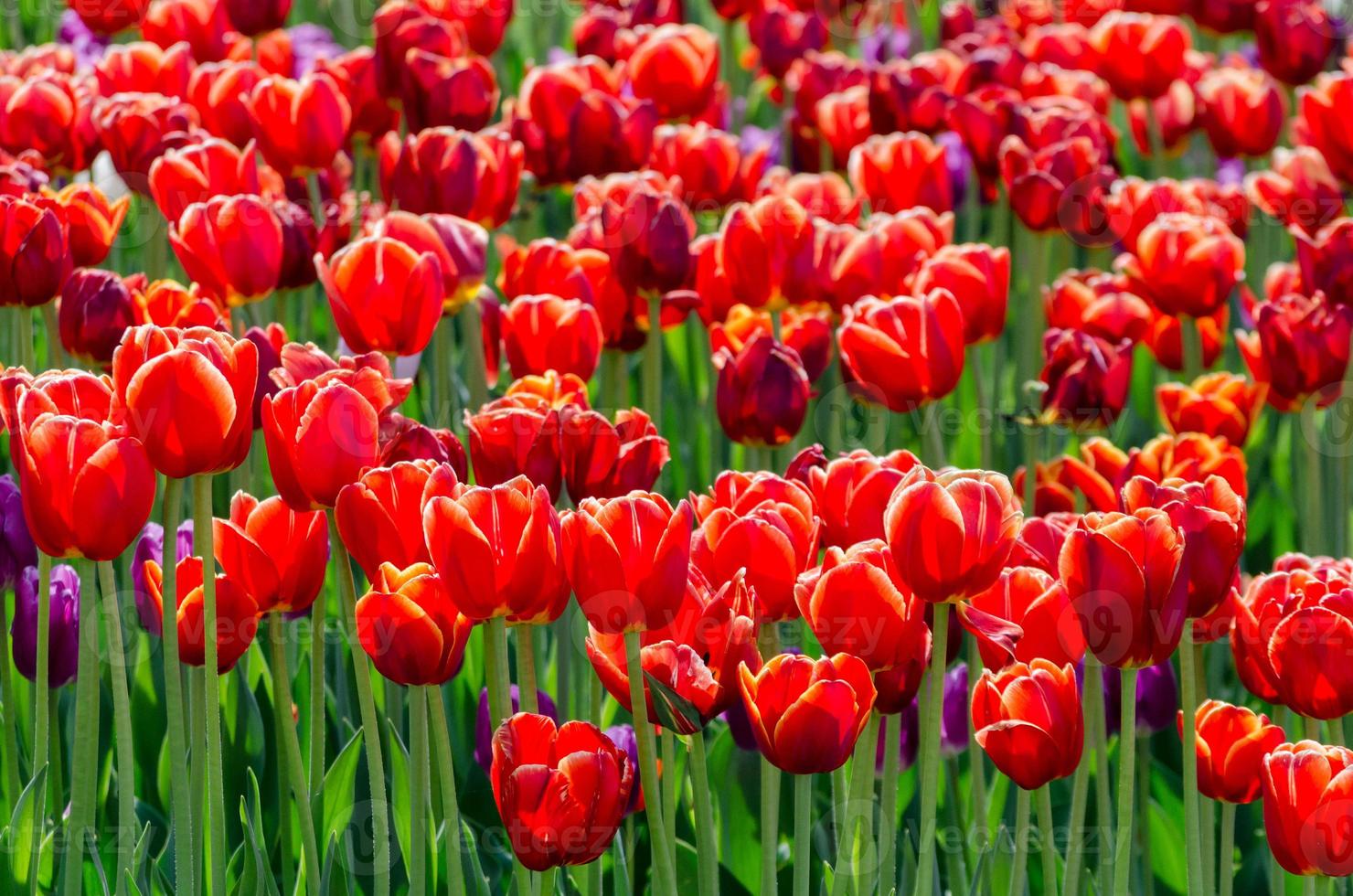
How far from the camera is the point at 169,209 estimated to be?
2.80 meters

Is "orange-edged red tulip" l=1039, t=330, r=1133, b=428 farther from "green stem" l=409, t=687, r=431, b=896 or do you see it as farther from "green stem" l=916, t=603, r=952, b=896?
"green stem" l=409, t=687, r=431, b=896

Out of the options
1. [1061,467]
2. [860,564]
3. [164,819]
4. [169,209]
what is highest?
[169,209]

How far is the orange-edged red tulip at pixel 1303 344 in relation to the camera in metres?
2.80

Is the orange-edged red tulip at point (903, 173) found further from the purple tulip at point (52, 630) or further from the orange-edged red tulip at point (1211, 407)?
the purple tulip at point (52, 630)

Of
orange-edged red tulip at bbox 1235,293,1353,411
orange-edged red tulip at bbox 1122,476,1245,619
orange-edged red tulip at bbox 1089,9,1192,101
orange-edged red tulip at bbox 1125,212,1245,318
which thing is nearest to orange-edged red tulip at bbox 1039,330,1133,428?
orange-edged red tulip at bbox 1235,293,1353,411

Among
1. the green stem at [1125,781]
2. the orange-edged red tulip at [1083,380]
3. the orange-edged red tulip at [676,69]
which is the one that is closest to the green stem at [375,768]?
the green stem at [1125,781]

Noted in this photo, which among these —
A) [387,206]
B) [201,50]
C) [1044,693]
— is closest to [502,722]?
[1044,693]

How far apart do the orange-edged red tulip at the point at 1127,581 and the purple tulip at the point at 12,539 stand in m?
1.30

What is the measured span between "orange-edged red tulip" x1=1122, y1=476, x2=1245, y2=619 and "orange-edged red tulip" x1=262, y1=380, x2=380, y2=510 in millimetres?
817

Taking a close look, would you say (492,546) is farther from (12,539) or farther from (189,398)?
(12,539)

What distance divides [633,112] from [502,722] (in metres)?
2.08

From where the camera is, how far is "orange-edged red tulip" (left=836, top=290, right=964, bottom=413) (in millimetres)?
2457

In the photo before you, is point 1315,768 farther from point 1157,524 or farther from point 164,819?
point 164,819

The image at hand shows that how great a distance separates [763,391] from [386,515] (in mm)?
926
